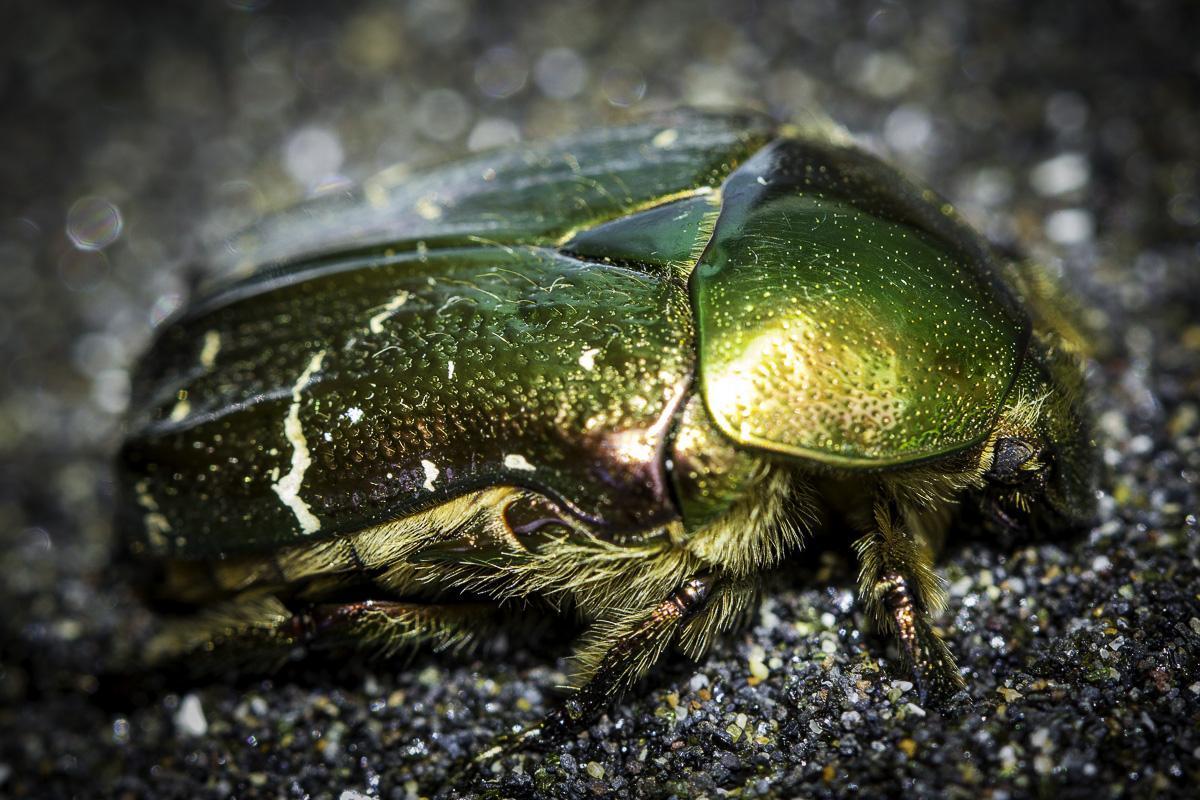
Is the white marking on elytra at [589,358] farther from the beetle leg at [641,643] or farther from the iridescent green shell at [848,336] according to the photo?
the beetle leg at [641,643]

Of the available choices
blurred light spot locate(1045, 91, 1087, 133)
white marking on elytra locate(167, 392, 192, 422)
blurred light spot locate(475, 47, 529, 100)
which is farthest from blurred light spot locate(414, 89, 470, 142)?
blurred light spot locate(1045, 91, 1087, 133)

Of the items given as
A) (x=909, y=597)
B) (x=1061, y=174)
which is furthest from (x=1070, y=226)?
(x=909, y=597)

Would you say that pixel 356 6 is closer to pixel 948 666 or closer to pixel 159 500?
pixel 159 500

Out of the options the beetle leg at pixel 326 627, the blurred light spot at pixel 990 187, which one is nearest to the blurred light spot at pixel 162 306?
the beetle leg at pixel 326 627

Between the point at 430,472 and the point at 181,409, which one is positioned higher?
the point at 181,409

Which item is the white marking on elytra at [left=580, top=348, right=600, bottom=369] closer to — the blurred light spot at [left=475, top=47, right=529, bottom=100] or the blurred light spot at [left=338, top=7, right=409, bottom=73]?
the blurred light spot at [left=475, top=47, right=529, bottom=100]

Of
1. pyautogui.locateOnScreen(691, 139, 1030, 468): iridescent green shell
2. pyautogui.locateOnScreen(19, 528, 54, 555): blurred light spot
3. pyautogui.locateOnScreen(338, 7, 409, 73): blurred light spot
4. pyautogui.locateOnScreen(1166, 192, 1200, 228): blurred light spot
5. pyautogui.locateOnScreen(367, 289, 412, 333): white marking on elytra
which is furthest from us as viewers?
pyautogui.locateOnScreen(338, 7, 409, 73): blurred light spot

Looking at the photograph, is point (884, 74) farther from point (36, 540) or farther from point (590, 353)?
point (36, 540)
